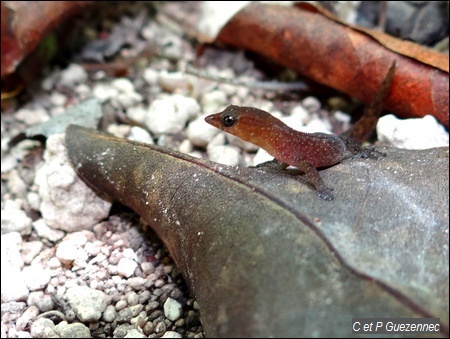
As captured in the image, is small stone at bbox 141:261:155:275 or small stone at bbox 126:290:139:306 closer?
small stone at bbox 126:290:139:306

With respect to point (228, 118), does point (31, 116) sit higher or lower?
lower

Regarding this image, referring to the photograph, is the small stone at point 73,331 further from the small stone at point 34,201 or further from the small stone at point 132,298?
the small stone at point 34,201

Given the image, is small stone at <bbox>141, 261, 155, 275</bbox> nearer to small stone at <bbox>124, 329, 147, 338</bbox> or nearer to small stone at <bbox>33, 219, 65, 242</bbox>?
small stone at <bbox>124, 329, 147, 338</bbox>

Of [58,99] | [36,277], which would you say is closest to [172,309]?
[36,277]

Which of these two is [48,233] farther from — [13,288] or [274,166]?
[274,166]

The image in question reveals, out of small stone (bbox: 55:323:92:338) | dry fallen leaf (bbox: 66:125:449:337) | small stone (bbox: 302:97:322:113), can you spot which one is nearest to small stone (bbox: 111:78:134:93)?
small stone (bbox: 302:97:322:113)

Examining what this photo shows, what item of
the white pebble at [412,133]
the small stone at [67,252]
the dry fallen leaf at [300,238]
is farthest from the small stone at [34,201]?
the white pebble at [412,133]
